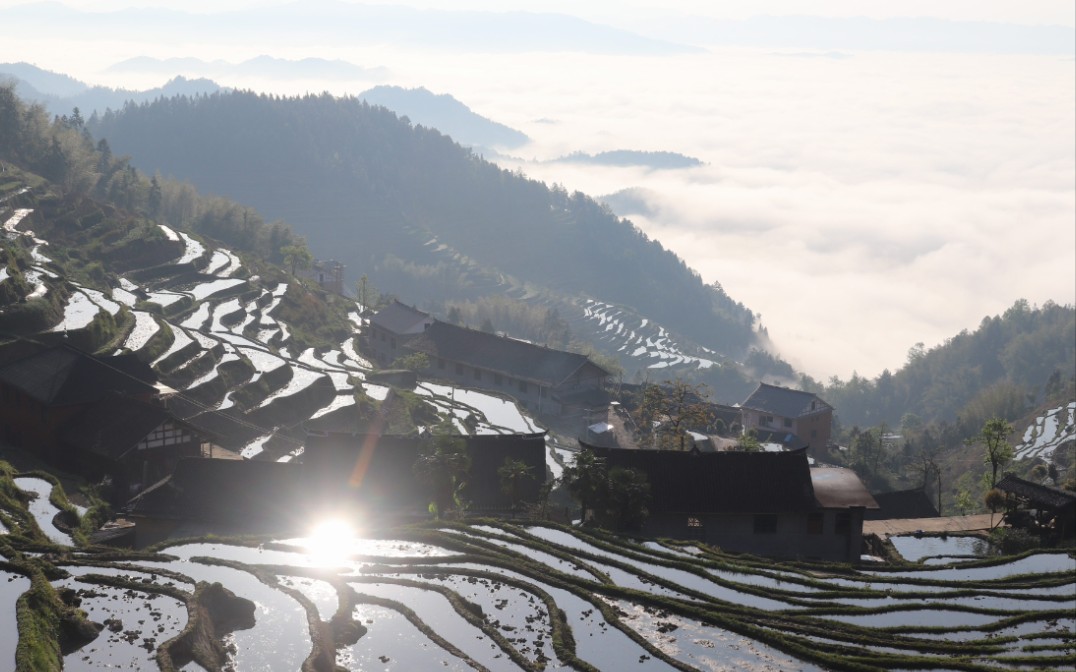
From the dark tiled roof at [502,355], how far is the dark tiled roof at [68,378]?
3761 centimetres

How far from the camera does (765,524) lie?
40.4 metres

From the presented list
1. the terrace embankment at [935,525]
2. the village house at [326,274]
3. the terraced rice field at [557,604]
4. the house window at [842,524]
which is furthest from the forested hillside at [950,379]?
the terraced rice field at [557,604]

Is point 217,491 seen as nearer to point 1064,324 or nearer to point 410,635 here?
point 410,635

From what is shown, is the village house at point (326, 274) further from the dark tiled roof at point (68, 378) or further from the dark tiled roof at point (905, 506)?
the dark tiled roof at point (905, 506)

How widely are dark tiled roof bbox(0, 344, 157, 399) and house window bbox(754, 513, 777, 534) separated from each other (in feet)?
90.3

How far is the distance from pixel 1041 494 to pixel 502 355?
48000mm

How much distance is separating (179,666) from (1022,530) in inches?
1341

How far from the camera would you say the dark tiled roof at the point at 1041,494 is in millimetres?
41219

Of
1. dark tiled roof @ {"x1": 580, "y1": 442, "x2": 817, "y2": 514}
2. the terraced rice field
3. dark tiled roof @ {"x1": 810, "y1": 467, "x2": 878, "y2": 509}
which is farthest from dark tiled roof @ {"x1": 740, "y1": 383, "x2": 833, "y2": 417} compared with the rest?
the terraced rice field

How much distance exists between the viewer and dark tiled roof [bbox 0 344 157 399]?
42562mm

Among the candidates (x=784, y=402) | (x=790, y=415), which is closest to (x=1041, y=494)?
(x=790, y=415)

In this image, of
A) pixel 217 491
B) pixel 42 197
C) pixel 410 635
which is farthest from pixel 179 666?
pixel 42 197

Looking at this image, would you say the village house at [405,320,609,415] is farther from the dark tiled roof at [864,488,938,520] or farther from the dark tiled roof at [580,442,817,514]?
the dark tiled roof at [580,442,817,514]

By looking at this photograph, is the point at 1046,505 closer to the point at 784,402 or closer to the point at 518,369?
the point at 518,369
